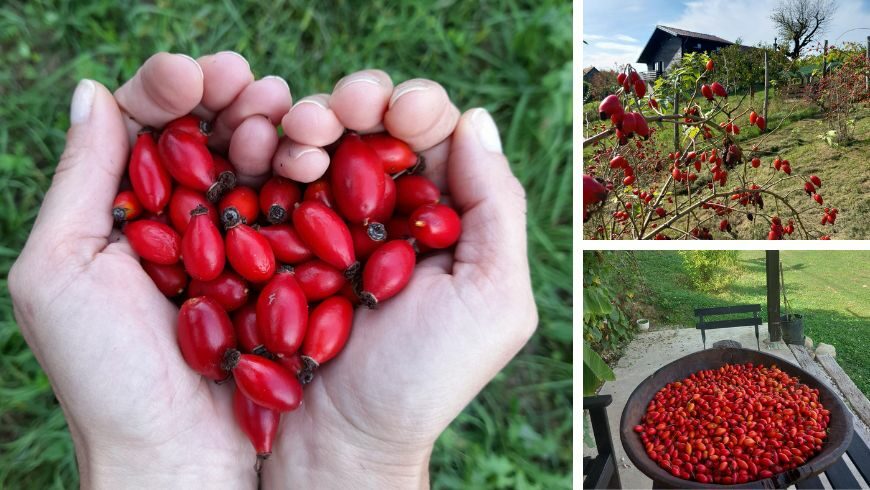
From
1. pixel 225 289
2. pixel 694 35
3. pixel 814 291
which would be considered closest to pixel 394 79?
pixel 694 35

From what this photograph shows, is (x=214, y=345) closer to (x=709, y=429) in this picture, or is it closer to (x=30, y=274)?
(x=30, y=274)

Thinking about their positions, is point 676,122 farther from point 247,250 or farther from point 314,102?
point 247,250

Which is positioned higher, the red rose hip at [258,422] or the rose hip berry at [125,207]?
the rose hip berry at [125,207]

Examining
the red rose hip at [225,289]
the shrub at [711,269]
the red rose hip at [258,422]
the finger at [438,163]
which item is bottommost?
the red rose hip at [258,422]

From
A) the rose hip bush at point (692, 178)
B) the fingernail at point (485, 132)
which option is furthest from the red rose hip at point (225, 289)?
the rose hip bush at point (692, 178)

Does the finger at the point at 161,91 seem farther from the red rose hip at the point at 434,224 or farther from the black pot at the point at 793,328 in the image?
the black pot at the point at 793,328

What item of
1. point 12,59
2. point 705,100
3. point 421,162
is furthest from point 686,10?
point 12,59

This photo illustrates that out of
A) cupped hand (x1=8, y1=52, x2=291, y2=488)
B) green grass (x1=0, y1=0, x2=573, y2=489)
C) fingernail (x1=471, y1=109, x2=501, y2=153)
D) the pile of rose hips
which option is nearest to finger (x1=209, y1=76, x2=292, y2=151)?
cupped hand (x1=8, y1=52, x2=291, y2=488)
